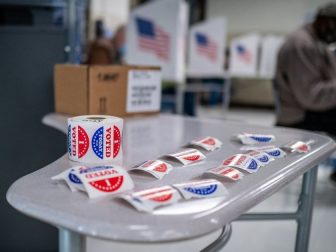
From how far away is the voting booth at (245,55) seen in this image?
6199mm

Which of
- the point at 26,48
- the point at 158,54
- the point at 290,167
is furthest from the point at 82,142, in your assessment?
the point at 158,54

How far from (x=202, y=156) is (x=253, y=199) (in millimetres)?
236

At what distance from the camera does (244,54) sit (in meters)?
6.34

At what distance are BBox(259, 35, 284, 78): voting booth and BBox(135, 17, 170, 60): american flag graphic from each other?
372 centimetres

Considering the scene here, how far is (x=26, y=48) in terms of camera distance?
4.48ft

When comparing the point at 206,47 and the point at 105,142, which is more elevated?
the point at 206,47

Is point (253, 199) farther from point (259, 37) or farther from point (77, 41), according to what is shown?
point (259, 37)

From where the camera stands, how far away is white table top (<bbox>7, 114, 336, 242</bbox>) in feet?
1.69

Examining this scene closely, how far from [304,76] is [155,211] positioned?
1809 mm

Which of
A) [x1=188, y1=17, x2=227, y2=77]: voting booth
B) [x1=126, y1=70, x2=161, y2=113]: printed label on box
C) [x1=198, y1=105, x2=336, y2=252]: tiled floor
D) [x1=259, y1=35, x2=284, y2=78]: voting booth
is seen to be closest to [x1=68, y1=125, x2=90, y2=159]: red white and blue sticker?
[x1=126, y1=70, x2=161, y2=113]: printed label on box

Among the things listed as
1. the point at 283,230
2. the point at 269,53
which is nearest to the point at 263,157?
the point at 283,230

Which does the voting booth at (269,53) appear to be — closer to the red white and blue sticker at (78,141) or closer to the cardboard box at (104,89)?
the cardboard box at (104,89)

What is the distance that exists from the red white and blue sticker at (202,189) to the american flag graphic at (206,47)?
13.6ft

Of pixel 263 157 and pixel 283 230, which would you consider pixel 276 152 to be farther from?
pixel 283 230
